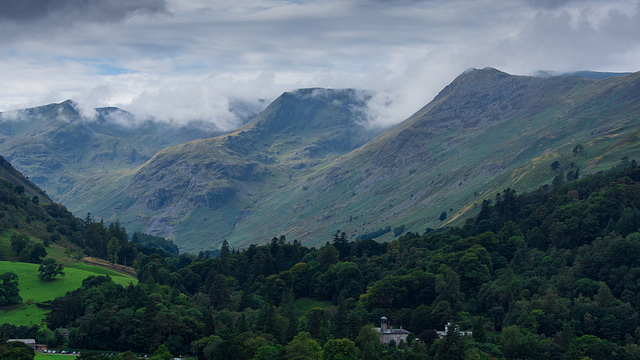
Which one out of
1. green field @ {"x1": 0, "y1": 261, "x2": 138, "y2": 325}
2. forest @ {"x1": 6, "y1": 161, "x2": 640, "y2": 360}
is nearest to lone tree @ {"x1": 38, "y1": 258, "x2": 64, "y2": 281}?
green field @ {"x1": 0, "y1": 261, "x2": 138, "y2": 325}

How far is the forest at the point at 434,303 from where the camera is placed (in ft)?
399

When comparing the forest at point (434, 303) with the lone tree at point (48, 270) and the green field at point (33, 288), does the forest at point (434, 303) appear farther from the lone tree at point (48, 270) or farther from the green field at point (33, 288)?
the lone tree at point (48, 270)

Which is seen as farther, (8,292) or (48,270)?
(48,270)

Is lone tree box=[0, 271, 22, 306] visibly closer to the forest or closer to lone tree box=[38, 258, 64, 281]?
the forest

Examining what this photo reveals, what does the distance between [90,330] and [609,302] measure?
10423 cm

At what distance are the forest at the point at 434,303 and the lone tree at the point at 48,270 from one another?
11204mm

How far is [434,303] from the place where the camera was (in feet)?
484

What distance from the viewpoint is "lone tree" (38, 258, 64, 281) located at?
6762 inches

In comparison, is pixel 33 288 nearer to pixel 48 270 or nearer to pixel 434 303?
pixel 48 270

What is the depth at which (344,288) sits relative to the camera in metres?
174

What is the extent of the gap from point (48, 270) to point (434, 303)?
99.3 m

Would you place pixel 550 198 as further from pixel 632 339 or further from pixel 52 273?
pixel 52 273

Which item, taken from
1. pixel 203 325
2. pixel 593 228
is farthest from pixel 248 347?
pixel 593 228

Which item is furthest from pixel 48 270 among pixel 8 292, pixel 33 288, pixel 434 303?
pixel 434 303
